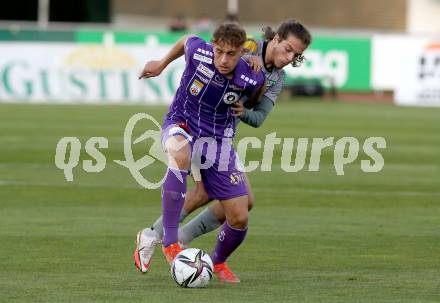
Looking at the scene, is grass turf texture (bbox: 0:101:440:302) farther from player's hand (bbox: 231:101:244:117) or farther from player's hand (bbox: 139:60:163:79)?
player's hand (bbox: 139:60:163:79)

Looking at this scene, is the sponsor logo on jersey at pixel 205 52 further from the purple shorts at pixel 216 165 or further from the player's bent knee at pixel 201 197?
the player's bent knee at pixel 201 197

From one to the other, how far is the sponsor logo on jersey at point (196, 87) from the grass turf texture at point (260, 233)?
52.4 inches

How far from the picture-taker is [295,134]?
851 inches

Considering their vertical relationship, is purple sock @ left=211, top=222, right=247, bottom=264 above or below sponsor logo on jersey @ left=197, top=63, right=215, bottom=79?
below

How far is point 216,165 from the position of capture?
825cm

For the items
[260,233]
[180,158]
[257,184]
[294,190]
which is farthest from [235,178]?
[257,184]

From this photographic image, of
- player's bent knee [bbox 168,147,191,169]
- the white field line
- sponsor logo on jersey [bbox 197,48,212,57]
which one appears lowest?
the white field line

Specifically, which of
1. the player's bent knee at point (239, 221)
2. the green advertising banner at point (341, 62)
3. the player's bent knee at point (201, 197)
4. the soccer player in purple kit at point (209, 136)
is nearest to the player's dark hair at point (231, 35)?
the soccer player in purple kit at point (209, 136)

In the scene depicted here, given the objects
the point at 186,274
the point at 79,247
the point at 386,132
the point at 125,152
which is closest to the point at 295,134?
the point at 386,132

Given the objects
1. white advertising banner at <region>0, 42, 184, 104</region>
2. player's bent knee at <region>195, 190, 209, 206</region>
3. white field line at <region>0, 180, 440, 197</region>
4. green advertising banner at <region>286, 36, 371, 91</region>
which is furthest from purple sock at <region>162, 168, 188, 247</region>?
green advertising banner at <region>286, 36, 371, 91</region>

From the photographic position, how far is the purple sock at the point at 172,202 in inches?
323

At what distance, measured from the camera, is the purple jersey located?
8148mm

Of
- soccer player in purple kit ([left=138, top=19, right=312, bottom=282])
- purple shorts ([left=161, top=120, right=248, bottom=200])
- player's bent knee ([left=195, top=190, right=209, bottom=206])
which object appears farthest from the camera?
player's bent knee ([left=195, top=190, right=209, bottom=206])

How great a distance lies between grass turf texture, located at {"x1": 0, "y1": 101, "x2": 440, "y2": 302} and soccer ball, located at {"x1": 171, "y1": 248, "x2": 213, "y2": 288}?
9cm
